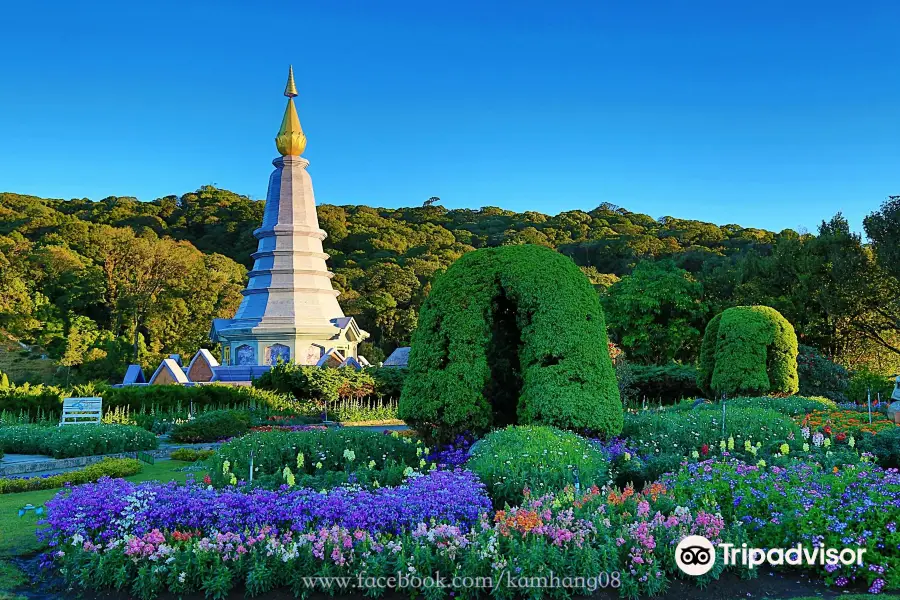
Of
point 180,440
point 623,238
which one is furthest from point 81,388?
point 623,238

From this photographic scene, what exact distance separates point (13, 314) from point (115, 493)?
3990cm

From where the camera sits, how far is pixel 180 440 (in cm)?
1559

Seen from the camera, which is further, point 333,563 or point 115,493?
point 115,493

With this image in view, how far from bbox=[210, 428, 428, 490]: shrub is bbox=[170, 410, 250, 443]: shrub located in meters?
6.26

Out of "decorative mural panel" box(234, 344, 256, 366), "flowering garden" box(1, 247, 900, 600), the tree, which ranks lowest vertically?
"flowering garden" box(1, 247, 900, 600)

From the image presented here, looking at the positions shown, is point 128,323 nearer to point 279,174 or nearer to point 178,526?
point 279,174

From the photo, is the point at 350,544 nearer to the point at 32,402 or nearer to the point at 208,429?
the point at 208,429

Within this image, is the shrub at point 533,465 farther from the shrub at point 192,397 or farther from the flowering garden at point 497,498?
the shrub at point 192,397

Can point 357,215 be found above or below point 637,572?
above

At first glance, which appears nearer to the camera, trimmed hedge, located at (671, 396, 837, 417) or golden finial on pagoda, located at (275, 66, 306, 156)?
trimmed hedge, located at (671, 396, 837, 417)

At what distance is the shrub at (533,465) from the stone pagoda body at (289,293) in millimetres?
24180

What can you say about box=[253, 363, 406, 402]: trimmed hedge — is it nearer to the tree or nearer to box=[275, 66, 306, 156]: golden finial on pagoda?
the tree

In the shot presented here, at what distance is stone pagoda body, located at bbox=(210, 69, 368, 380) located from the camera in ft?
109

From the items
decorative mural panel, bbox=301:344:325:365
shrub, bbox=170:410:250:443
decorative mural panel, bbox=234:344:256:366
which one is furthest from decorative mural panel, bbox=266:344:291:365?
shrub, bbox=170:410:250:443
